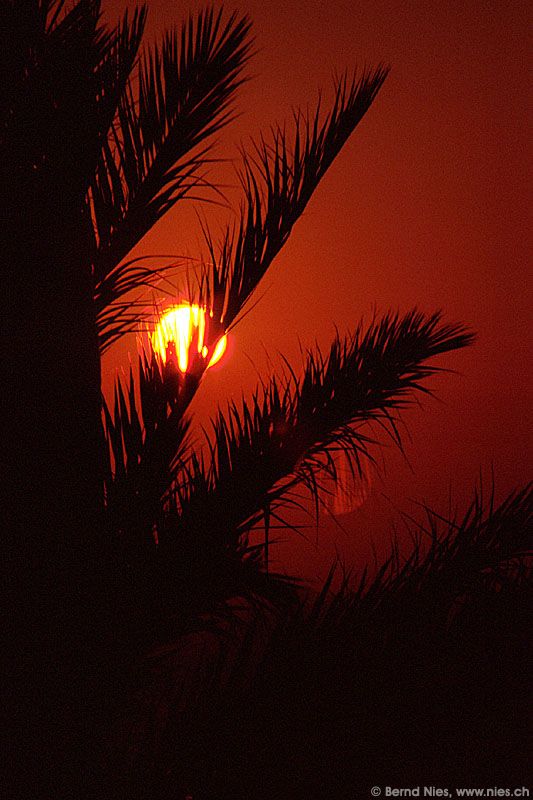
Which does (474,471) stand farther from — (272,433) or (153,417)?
(153,417)

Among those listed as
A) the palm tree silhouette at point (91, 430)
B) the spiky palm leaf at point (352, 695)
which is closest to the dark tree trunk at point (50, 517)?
the palm tree silhouette at point (91, 430)

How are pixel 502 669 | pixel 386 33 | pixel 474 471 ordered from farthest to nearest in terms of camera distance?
1. pixel 474 471
2. pixel 386 33
3. pixel 502 669

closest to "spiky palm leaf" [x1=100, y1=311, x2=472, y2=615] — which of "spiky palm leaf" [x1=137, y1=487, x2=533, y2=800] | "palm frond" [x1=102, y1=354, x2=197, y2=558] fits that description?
"palm frond" [x1=102, y1=354, x2=197, y2=558]

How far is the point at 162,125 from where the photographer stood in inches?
54.7

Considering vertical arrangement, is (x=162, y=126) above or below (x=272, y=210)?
above

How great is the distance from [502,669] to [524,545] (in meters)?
0.32

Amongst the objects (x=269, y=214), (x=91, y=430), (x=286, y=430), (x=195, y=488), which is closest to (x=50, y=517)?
(x=91, y=430)

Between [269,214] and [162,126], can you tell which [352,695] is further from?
[162,126]

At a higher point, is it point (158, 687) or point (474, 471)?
point (474, 471)

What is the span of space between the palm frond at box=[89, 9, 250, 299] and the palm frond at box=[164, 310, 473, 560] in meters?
0.50

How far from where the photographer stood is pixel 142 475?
117 centimetres

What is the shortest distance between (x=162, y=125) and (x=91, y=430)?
2.32 feet

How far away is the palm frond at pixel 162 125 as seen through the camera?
1.32m

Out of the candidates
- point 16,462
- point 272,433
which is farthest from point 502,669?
point 16,462
